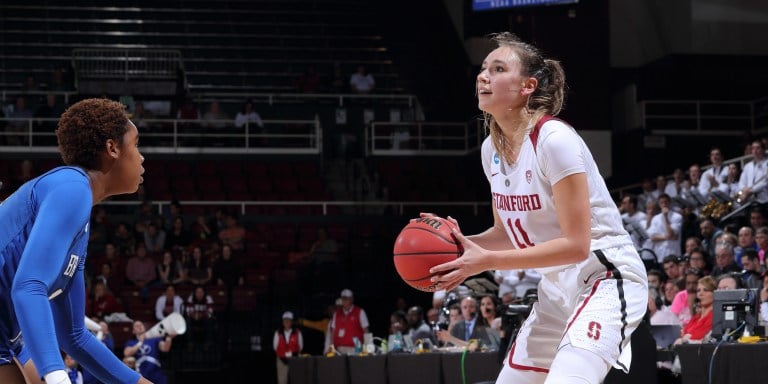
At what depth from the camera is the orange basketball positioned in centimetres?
373

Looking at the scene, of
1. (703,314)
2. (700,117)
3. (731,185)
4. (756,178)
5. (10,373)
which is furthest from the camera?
(700,117)

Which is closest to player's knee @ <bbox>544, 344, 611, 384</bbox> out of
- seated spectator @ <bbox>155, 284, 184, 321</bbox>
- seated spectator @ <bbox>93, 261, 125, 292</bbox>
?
seated spectator @ <bbox>155, 284, 184, 321</bbox>

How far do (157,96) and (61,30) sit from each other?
13.6 feet

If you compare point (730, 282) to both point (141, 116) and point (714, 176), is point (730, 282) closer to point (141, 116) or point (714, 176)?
point (714, 176)

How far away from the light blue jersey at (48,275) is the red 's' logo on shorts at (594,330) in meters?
1.55

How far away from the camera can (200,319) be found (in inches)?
620

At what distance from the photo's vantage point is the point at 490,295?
11906 millimetres

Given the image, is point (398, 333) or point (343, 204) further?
point (343, 204)

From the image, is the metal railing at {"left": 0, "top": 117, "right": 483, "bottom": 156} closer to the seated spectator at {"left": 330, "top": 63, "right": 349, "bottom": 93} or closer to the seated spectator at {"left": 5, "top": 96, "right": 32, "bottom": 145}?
the seated spectator at {"left": 5, "top": 96, "right": 32, "bottom": 145}

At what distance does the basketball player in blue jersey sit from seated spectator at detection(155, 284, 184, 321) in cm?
1232

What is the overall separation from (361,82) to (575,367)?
66.1ft

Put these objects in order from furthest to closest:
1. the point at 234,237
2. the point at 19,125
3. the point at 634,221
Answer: the point at 19,125
the point at 234,237
the point at 634,221

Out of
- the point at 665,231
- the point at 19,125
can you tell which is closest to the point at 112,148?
the point at 665,231

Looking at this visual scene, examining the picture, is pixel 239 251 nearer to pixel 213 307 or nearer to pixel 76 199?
pixel 213 307
